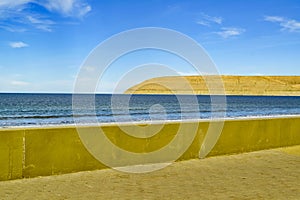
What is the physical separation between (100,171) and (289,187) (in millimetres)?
3019

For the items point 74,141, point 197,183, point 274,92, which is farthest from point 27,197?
point 274,92

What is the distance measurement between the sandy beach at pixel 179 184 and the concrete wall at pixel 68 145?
159 millimetres

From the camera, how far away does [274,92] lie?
154 m

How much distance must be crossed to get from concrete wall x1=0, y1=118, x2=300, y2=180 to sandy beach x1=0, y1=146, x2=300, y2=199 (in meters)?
0.16

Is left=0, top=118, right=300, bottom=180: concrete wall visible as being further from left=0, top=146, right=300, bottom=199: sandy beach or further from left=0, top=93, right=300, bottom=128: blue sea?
left=0, top=93, right=300, bottom=128: blue sea

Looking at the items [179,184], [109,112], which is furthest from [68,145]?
[109,112]

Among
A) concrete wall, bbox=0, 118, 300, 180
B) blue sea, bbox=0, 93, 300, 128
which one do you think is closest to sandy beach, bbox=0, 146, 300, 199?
concrete wall, bbox=0, 118, 300, 180

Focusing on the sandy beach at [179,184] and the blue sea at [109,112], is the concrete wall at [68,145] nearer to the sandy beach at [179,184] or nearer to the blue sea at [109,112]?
the sandy beach at [179,184]

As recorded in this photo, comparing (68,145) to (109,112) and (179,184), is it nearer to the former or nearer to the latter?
(179,184)

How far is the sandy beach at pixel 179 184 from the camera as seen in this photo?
5027 millimetres

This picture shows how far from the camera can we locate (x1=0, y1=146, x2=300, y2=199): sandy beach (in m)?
5.03

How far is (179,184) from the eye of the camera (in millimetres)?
5672

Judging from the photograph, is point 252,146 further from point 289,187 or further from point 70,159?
point 70,159

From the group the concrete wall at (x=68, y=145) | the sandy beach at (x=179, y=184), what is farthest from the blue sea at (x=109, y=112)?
the sandy beach at (x=179, y=184)
